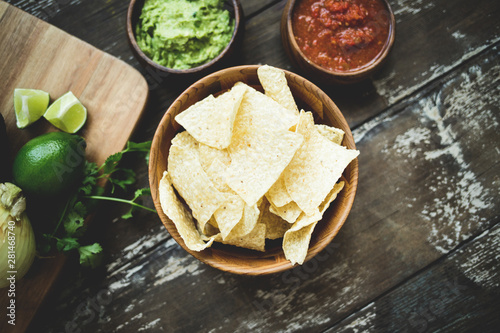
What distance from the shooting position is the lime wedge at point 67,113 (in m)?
1.43

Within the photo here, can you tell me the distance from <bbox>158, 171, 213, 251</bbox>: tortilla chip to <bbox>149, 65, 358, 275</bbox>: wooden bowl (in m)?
0.03

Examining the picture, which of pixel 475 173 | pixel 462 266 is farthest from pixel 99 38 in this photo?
pixel 462 266

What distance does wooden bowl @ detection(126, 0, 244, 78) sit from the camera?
1.35 m

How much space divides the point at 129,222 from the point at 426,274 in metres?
1.31

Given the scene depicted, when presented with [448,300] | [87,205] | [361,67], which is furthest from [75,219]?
[448,300]

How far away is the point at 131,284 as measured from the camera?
155 centimetres

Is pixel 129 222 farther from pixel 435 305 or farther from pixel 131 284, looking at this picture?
pixel 435 305

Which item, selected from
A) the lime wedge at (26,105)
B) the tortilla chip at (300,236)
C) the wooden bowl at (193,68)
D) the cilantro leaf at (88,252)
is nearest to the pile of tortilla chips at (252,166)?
the tortilla chip at (300,236)

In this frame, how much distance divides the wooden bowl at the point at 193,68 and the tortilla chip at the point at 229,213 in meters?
0.51

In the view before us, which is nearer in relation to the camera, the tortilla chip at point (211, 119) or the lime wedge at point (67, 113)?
the tortilla chip at point (211, 119)

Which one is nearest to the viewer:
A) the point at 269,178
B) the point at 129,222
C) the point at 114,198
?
the point at 269,178

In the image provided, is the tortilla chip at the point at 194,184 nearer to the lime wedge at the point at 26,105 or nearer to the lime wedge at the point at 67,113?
the lime wedge at the point at 67,113

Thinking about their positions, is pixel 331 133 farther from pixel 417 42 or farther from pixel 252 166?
pixel 417 42

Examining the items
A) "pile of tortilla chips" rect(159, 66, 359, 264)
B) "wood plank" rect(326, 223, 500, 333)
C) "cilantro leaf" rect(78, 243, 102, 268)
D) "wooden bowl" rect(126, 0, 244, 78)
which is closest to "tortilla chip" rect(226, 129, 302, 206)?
"pile of tortilla chips" rect(159, 66, 359, 264)
